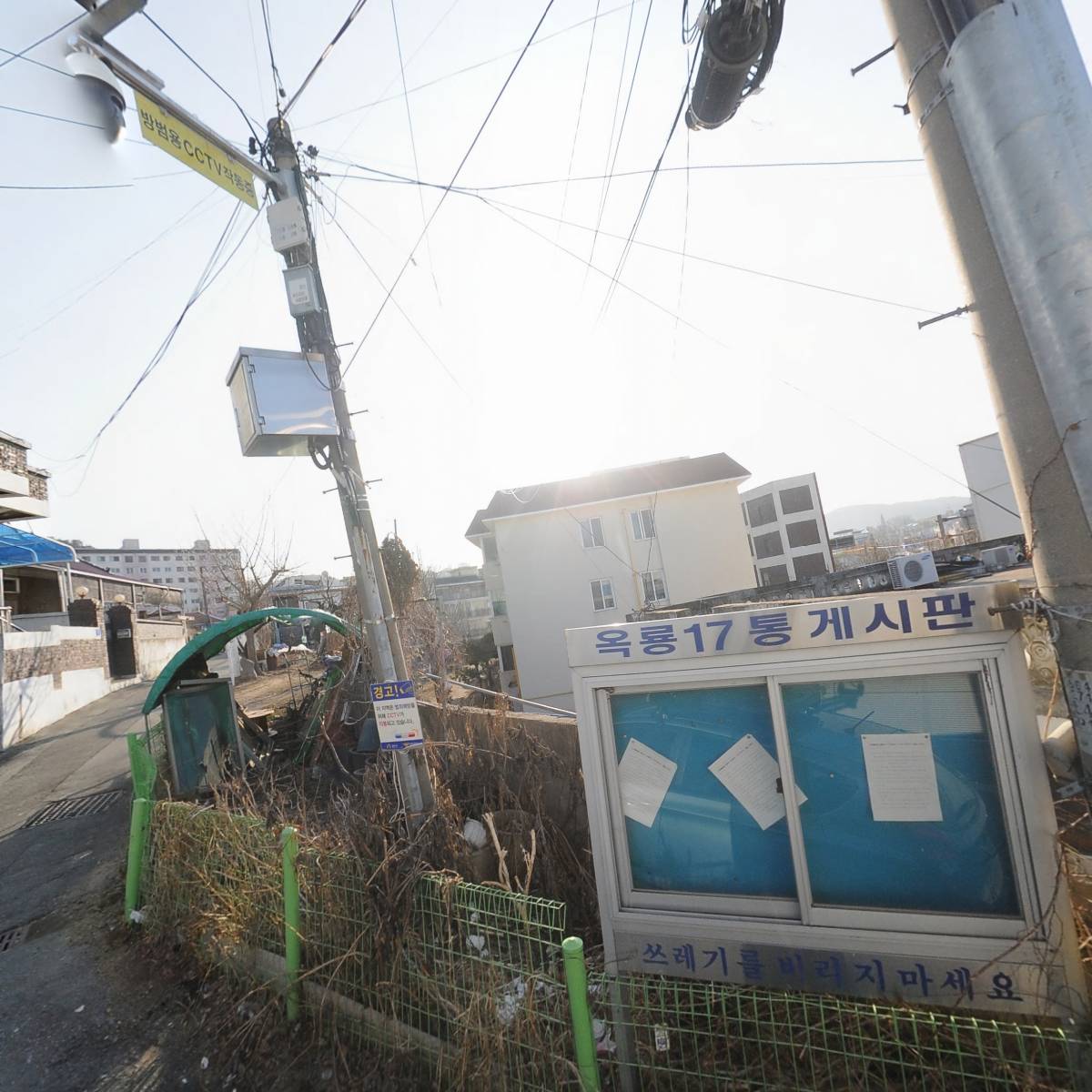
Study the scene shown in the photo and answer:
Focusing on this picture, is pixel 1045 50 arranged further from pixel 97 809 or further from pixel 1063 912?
pixel 97 809

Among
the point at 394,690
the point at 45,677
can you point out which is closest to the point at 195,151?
the point at 394,690

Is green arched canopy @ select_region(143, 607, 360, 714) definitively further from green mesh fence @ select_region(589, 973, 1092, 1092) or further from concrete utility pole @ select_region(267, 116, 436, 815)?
green mesh fence @ select_region(589, 973, 1092, 1092)

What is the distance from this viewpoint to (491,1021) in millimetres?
2891

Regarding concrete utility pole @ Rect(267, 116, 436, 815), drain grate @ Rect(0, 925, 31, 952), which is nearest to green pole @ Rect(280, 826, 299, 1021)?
concrete utility pole @ Rect(267, 116, 436, 815)

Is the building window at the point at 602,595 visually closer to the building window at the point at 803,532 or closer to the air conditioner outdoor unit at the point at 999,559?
the air conditioner outdoor unit at the point at 999,559

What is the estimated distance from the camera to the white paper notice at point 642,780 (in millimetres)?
3074

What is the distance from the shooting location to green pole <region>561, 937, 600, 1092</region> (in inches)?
94.7

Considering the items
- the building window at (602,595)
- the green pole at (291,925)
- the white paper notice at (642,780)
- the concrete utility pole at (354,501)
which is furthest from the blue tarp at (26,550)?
the building window at (602,595)

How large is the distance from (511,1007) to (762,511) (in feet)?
163

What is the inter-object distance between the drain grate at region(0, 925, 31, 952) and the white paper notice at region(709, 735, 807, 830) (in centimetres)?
648

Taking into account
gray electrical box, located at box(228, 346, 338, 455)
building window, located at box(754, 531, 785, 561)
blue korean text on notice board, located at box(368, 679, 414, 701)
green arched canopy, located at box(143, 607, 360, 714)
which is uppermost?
building window, located at box(754, 531, 785, 561)

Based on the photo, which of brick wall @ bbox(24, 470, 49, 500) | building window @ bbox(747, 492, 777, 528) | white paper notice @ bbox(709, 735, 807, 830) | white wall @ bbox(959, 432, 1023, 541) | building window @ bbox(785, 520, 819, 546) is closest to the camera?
white paper notice @ bbox(709, 735, 807, 830)

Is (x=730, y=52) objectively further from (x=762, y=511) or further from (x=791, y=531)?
(x=762, y=511)

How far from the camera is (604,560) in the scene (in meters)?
29.8
